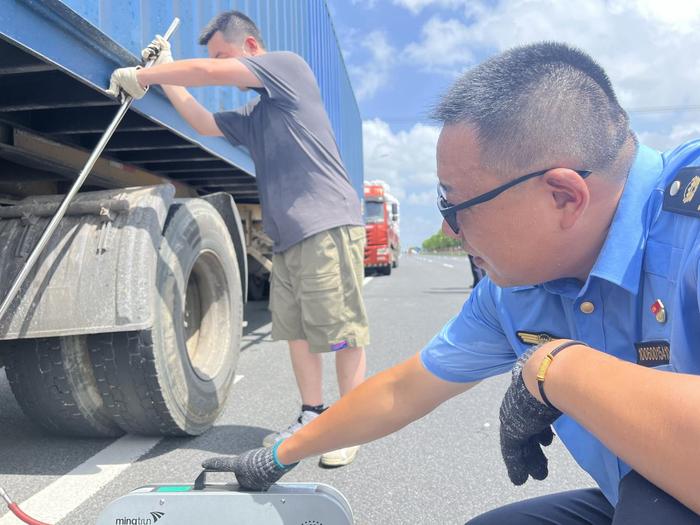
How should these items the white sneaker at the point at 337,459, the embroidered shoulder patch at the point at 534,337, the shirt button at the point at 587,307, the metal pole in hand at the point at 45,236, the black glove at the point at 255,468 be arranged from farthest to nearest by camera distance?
the white sneaker at the point at 337,459, the metal pole in hand at the point at 45,236, the black glove at the point at 255,468, the embroidered shoulder patch at the point at 534,337, the shirt button at the point at 587,307

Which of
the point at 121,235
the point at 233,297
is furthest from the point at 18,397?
the point at 233,297

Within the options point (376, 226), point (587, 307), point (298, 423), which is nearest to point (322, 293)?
point (298, 423)

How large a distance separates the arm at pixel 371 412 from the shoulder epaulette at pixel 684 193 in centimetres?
64

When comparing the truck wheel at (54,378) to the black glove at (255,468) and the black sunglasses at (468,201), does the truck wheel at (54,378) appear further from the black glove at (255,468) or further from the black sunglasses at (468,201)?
the black sunglasses at (468,201)

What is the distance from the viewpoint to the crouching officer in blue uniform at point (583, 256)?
857 mm

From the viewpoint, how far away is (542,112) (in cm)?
106

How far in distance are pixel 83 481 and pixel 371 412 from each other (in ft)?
4.60

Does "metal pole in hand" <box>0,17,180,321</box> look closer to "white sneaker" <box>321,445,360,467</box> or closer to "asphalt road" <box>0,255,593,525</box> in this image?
"asphalt road" <box>0,255,593,525</box>

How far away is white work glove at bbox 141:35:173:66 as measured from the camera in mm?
2266

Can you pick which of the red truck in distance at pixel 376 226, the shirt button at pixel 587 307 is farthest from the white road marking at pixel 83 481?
the red truck in distance at pixel 376 226

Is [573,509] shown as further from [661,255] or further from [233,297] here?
[233,297]

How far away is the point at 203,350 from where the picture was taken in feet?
10.2

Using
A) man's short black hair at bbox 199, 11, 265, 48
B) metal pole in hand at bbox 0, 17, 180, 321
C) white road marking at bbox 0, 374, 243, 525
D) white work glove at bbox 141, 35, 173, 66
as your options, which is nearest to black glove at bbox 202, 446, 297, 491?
white road marking at bbox 0, 374, 243, 525

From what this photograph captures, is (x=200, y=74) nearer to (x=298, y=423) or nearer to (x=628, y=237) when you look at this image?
(x=298, y=423)
